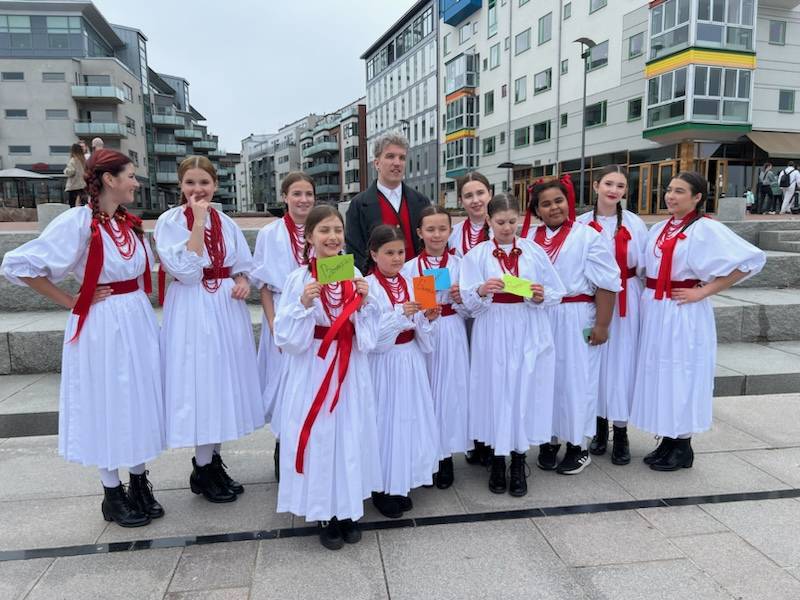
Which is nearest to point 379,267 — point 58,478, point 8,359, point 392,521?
point 392,521

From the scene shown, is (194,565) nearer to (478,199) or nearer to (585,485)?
(585,485)

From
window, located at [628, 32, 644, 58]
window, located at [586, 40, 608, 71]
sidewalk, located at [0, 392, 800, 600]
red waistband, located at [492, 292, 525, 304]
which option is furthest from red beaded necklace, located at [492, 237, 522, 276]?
window, located at [586, 40, 608, 71]

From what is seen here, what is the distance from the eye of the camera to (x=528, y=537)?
3.23 metres

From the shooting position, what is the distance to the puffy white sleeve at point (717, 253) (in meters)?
3.78

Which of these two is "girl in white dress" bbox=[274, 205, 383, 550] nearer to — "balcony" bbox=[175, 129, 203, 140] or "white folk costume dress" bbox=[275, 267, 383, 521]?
"white folk costume dress" bbox=[275, 267, 383, 521]

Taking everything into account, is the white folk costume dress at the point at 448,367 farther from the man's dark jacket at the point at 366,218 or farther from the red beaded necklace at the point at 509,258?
the man's dark jacket at the point at 366,218

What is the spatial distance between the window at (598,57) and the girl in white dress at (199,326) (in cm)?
2869

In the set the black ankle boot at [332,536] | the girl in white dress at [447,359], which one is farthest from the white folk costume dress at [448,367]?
the black ankle boot at [332,536]

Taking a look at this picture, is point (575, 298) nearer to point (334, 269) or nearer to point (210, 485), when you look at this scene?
point (334, 269)

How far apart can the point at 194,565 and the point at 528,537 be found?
186 centimetres

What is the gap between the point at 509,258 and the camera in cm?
369

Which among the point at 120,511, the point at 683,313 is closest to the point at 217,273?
the point at 120,511

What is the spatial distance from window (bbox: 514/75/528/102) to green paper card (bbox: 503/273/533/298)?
34308mm

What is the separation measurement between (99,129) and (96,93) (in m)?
2.95
